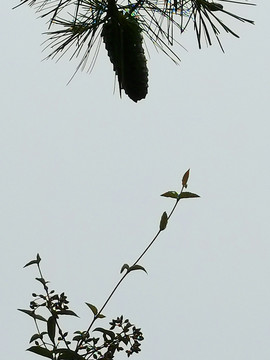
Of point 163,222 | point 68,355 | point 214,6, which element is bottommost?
point 68,355

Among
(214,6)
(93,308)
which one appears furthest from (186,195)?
(214,6)

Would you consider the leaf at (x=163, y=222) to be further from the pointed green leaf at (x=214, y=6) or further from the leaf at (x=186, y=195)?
the pointed green leaf at (x=214, y=6)

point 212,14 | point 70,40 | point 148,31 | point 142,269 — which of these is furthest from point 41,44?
point 142,269

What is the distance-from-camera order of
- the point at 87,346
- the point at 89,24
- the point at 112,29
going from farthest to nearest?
the point at 89,24, the point at 112,29, the point at 87,346

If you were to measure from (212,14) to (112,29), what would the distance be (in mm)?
172

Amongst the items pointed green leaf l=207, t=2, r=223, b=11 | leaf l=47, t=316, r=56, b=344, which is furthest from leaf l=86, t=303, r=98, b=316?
pointed green leaf l=207, t=2, r=223, b=11

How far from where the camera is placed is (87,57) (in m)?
0.96

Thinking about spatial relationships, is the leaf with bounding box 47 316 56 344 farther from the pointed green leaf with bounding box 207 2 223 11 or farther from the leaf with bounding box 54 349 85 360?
the pointed green leaf with bounding box 207 2 223 11

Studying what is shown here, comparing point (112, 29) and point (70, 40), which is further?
point (70, 40)

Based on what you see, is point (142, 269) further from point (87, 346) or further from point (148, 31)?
point (148, 31)

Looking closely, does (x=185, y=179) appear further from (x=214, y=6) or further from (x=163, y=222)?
(x=214, y=6)

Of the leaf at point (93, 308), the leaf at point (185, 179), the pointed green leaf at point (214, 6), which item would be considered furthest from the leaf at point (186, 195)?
the pointed green leaf at point (214, 6)

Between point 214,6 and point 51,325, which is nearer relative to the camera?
point 51,325

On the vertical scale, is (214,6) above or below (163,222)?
above
